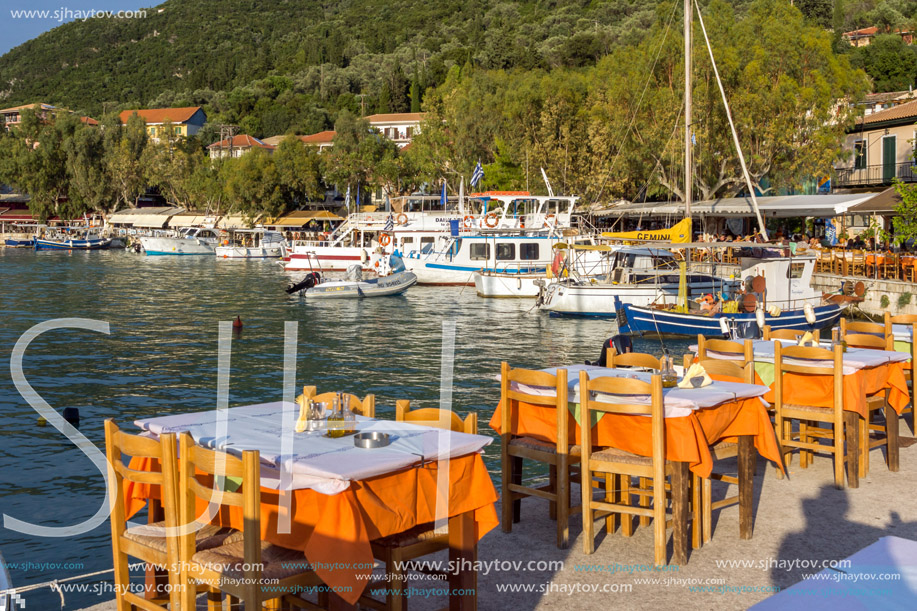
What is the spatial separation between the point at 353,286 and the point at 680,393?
35162mm

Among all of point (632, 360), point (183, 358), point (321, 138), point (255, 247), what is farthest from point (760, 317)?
point (321, 138)

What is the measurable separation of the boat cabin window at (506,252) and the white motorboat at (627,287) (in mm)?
9696

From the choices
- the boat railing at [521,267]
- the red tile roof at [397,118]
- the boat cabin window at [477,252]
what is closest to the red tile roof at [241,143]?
the red tile roof at [397,118]

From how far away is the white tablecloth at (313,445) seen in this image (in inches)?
179

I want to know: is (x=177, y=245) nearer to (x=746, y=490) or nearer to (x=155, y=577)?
(x=746, y=490)

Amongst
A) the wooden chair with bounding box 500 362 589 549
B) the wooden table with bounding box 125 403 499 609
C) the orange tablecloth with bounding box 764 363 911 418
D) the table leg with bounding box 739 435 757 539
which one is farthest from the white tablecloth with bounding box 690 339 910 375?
the wooden table with bounding box 125 403 499 609

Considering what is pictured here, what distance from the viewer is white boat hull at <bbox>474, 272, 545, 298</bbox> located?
1614 inches

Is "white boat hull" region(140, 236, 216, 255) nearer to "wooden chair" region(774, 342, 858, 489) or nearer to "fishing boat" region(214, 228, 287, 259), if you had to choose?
"fishing boat" region(214, 228, 287, 259)

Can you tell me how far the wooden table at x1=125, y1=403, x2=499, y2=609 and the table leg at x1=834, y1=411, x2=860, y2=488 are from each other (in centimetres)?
428

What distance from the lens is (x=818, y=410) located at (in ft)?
27.4

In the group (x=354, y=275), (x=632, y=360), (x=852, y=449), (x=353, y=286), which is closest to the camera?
(x=852, y=449)

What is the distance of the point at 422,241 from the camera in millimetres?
51156

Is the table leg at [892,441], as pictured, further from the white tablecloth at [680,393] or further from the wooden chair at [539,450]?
the wooden chair at [539,450]

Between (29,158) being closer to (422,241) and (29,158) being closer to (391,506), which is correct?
(422,241)
